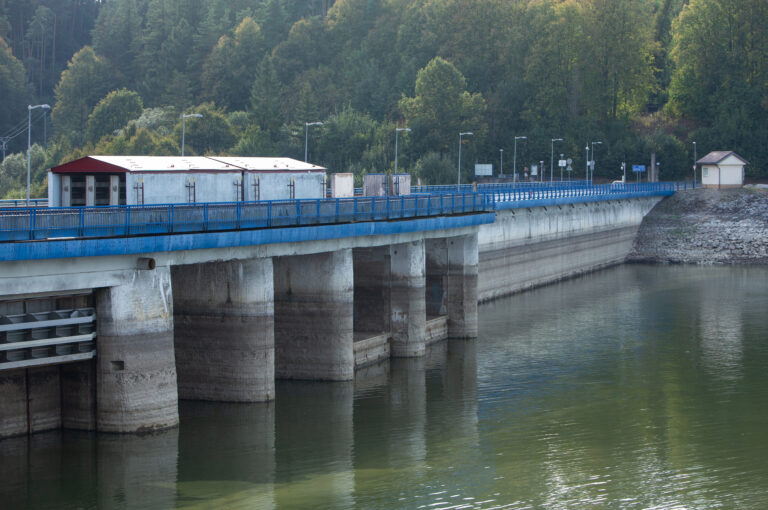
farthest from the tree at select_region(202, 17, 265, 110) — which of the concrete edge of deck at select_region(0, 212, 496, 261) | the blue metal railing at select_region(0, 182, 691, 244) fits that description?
the concrete edge of deck at select_region(0, 212, 496, 261)

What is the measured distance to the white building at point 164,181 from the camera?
3578 centimetres

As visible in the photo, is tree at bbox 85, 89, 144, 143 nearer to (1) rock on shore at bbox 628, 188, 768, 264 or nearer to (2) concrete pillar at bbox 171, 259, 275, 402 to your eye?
(1) rock on shore at bbox 628, 188, 768, 264

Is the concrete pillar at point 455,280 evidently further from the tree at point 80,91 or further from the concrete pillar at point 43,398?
the tree at point 80,91

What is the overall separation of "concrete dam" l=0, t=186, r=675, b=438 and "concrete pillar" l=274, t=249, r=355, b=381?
55mm

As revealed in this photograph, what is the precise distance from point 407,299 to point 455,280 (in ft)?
20.3

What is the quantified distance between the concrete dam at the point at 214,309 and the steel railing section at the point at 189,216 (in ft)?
0.66

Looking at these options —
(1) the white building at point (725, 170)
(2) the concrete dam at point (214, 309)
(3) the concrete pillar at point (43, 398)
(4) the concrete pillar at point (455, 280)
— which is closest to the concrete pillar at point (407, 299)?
(2) the concrete dam at point (214, 309)

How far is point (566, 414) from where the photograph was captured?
3906 centimetres

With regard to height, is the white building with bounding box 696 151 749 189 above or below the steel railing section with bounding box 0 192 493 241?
above

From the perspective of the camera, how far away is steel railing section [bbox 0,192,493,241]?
30.1m

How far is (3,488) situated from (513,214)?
5078 cm

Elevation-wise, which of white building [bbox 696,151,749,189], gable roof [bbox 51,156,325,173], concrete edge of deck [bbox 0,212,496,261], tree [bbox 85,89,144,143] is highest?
tree [bbox 85,89,144,143]

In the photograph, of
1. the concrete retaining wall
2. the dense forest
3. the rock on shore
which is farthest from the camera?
the dense forest

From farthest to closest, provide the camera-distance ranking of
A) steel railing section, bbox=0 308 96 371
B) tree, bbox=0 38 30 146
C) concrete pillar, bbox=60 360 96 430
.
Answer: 1. tree, bbox=0 38 30 146
2. concrete pillar, bbox=60 360 96 430
3. steel railing section, bbox=0 308 96 371
